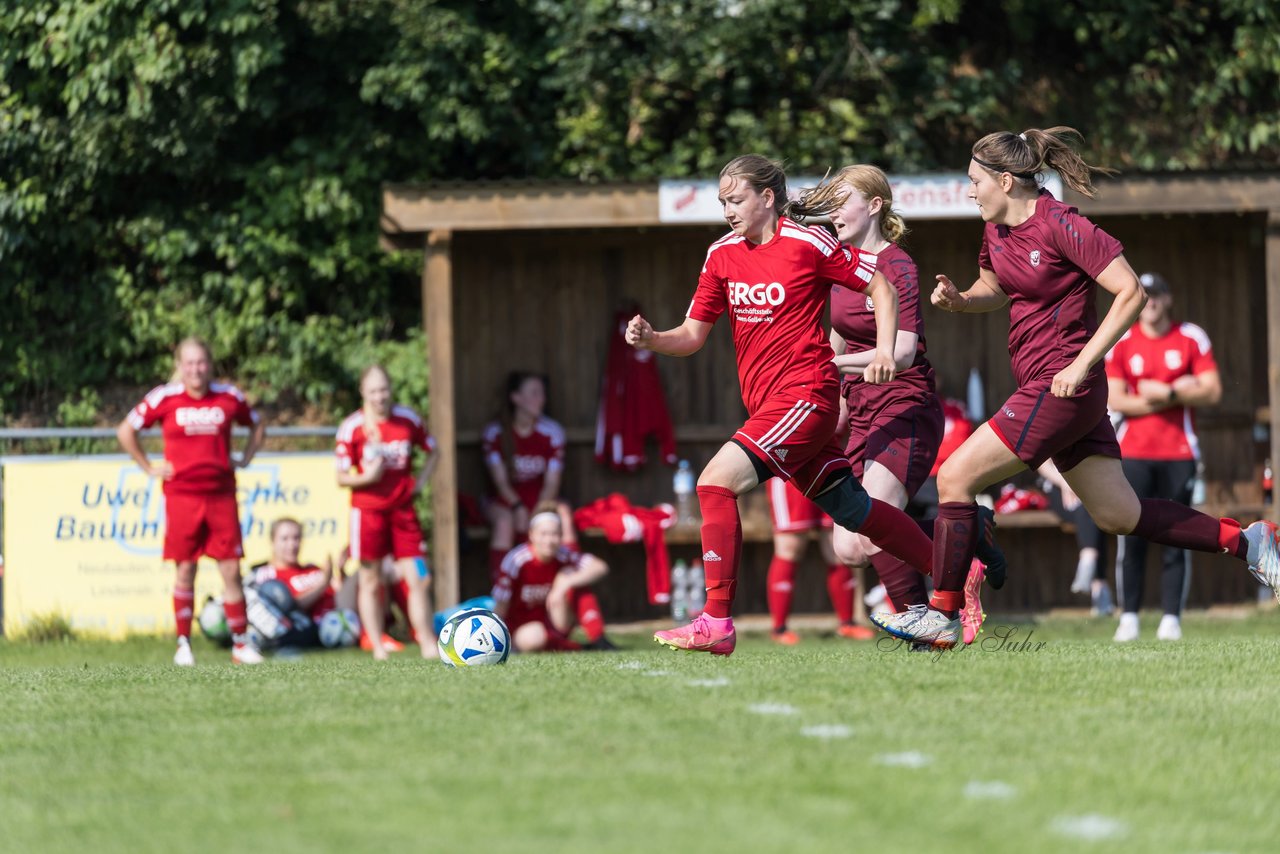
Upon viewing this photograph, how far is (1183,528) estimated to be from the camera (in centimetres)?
729

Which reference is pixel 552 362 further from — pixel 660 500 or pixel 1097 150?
pixel 1097 150

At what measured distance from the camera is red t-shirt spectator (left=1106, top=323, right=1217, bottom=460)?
11.0m

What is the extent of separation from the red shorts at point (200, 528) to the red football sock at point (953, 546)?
5630mm

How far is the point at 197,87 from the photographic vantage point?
16516 mm

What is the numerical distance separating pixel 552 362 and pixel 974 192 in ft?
25.5

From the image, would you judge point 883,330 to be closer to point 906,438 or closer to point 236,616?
point 906,438

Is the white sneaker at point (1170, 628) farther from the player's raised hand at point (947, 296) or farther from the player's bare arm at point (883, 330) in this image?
the player's bare arm at point (883, 330)

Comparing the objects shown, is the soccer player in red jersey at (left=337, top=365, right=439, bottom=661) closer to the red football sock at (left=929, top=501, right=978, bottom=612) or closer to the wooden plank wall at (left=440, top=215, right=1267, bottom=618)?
the wooden plank wall at (left=440, top=215, right=1267, bottom=618)

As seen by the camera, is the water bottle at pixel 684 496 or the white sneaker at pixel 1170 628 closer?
the white sneaker at pixel 1170 628

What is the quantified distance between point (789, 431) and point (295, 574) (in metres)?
6.78

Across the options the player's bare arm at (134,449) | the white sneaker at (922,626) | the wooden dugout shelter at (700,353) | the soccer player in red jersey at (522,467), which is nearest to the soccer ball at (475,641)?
the white sneaker at (922,626)

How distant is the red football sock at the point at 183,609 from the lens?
11.3 m

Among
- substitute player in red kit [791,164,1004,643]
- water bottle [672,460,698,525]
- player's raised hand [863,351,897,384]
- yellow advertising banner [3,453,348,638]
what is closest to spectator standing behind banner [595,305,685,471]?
water bottle [672,460,698,525]

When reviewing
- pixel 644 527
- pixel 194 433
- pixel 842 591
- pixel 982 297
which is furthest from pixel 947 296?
pixel 644 527
